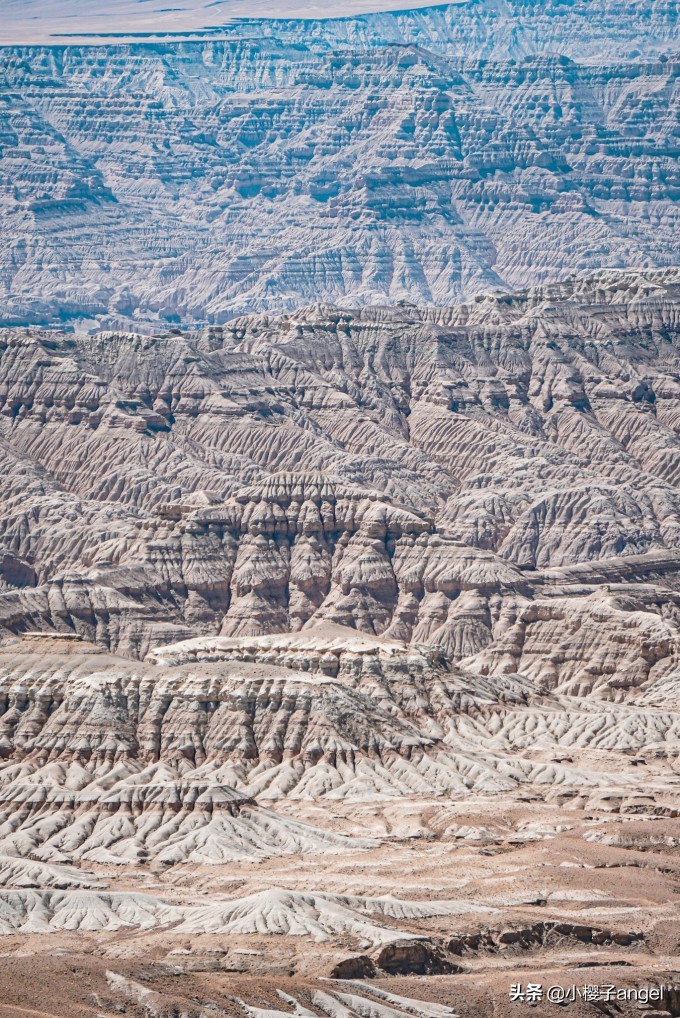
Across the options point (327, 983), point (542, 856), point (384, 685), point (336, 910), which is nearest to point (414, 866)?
point (542, 856)

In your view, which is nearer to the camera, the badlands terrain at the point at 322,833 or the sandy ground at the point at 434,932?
the sandy ground at the point at 434,932

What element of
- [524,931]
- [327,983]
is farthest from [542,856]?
[327,983]

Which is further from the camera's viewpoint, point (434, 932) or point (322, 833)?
point (322, 833)

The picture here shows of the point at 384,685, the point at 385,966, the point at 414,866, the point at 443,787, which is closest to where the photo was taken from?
the point at 385,966

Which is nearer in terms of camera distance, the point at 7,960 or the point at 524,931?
the point at 7,960

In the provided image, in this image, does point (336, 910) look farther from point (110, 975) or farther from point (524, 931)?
point (110, 975)

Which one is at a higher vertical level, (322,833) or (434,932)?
(434,932)

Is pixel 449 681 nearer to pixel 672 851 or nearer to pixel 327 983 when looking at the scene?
pixel 672 851

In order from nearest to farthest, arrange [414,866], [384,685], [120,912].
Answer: [120,912] → [414,866] → [384,685]

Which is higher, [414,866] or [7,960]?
[7,960]

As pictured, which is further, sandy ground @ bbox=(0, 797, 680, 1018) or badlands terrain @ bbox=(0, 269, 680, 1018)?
badlands terrain @ bbox=(0, 269, 680, 1018)
